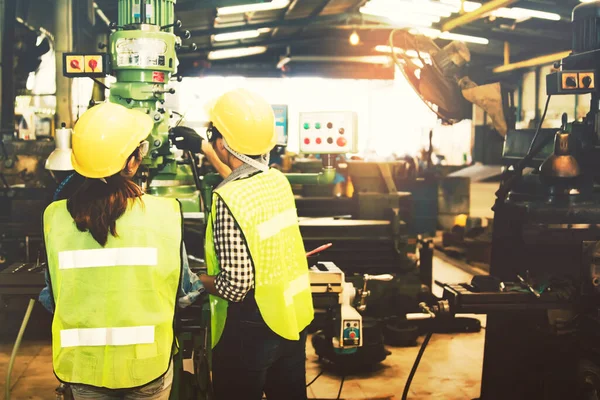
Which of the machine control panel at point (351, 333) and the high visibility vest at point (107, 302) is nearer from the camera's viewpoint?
the high visibility vest at point (107, 302)

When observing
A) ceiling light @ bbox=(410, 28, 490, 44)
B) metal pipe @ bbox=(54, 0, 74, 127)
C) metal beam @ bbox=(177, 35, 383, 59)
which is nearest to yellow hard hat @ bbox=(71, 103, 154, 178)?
metal pipe @ bbox=(54, 0, 74, 127)

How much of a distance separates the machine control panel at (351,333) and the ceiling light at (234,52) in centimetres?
879

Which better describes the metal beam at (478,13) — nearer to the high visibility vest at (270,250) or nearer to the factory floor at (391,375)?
the factory floor at (391,375)

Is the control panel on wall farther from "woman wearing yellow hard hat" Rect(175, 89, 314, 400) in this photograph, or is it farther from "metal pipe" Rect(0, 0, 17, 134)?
"metal pipe" Rect(0, 0, 17, 134)

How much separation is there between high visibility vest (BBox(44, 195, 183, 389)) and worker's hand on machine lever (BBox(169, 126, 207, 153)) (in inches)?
48.5

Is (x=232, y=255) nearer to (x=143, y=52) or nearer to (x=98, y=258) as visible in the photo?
(x=98, y=258)

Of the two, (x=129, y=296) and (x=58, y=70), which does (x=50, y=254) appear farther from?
(x=58, y=70)

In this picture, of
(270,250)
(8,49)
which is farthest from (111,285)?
(8,49)

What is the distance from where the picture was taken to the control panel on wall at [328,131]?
127 inches

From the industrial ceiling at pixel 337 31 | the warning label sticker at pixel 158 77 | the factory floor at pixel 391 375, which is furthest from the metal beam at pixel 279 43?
the warning label sticker at pixel 158 77

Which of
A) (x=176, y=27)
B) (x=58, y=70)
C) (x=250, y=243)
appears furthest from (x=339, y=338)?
(x=58, y=70)

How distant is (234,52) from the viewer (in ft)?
36.0

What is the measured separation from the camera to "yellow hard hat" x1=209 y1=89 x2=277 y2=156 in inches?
77.1

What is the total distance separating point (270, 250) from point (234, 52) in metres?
9.53
